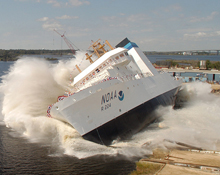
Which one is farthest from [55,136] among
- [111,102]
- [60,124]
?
[111,102]

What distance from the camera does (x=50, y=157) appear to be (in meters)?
12.6

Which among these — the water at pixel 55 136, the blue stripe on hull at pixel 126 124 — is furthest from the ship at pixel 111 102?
the water at pixel 55 136

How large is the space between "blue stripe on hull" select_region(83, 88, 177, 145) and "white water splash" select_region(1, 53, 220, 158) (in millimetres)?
483

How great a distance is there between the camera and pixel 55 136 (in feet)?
52.3

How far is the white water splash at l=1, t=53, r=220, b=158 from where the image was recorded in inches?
546

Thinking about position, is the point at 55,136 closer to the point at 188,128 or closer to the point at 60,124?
the point at 60,124

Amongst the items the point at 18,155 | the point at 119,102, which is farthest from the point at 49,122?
the point at 119,102

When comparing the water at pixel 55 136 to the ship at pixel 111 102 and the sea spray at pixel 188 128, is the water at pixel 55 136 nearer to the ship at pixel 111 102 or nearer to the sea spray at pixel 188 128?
the sea spray at pixel 188 128

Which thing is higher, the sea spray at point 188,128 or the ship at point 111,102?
the ship at point 111,102

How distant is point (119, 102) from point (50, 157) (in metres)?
5.49

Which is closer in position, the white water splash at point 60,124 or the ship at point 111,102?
the ship at point 111,102

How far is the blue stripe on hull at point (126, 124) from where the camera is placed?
45.8 feet

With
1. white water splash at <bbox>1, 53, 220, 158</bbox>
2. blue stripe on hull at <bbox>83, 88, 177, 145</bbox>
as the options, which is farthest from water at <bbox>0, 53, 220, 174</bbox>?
blue stripe on hull at <bbox>83, 88, 177, 145</bbox>

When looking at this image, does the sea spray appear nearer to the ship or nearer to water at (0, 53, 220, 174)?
water at (0, 53, 220, 174)
